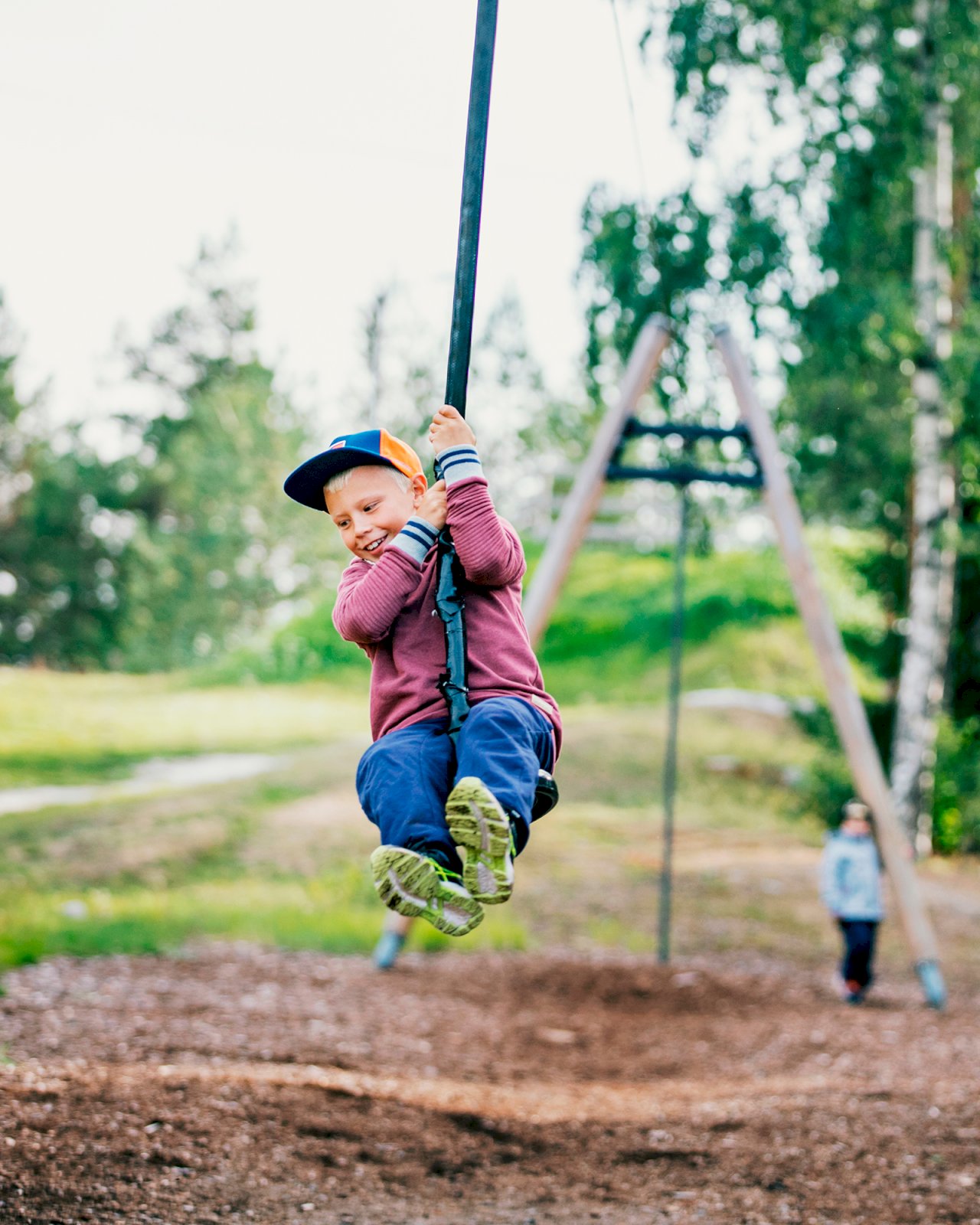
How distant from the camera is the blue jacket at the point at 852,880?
25.2 ft

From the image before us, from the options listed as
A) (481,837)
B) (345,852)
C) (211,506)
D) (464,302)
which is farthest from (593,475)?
(211,506)

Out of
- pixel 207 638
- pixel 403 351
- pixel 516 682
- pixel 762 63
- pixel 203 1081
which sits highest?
pixel 762 63

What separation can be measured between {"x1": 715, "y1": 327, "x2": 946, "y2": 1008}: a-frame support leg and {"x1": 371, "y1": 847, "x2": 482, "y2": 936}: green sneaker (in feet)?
16.6

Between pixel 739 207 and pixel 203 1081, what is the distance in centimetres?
841

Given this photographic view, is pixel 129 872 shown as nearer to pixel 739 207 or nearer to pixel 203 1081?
pixel 203 1081

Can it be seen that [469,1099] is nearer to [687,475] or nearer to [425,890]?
[425,890]

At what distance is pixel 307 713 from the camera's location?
19.5 meters

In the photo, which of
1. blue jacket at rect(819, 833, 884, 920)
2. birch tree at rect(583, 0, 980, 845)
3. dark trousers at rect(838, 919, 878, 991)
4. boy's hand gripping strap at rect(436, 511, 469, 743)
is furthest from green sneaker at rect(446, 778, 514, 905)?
birch tree at rect(583, 0, 980, 845)

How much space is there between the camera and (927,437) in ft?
36.4

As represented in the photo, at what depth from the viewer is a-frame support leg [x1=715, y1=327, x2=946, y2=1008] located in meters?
7.38

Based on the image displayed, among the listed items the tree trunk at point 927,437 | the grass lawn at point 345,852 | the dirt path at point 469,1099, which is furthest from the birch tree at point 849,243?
the dirt path at point 469,1099

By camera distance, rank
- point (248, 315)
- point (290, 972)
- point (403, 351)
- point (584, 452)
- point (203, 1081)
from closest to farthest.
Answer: point (203, 1081), point (290, 972), point (403, 351), point (584, 452), point (248, 315)

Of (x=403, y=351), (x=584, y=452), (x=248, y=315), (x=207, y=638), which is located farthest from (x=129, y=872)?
(x=248, y=315)

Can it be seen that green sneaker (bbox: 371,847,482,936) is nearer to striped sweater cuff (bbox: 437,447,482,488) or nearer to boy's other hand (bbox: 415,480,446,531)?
boy's other hand (bbox: 415,480,446,531)
